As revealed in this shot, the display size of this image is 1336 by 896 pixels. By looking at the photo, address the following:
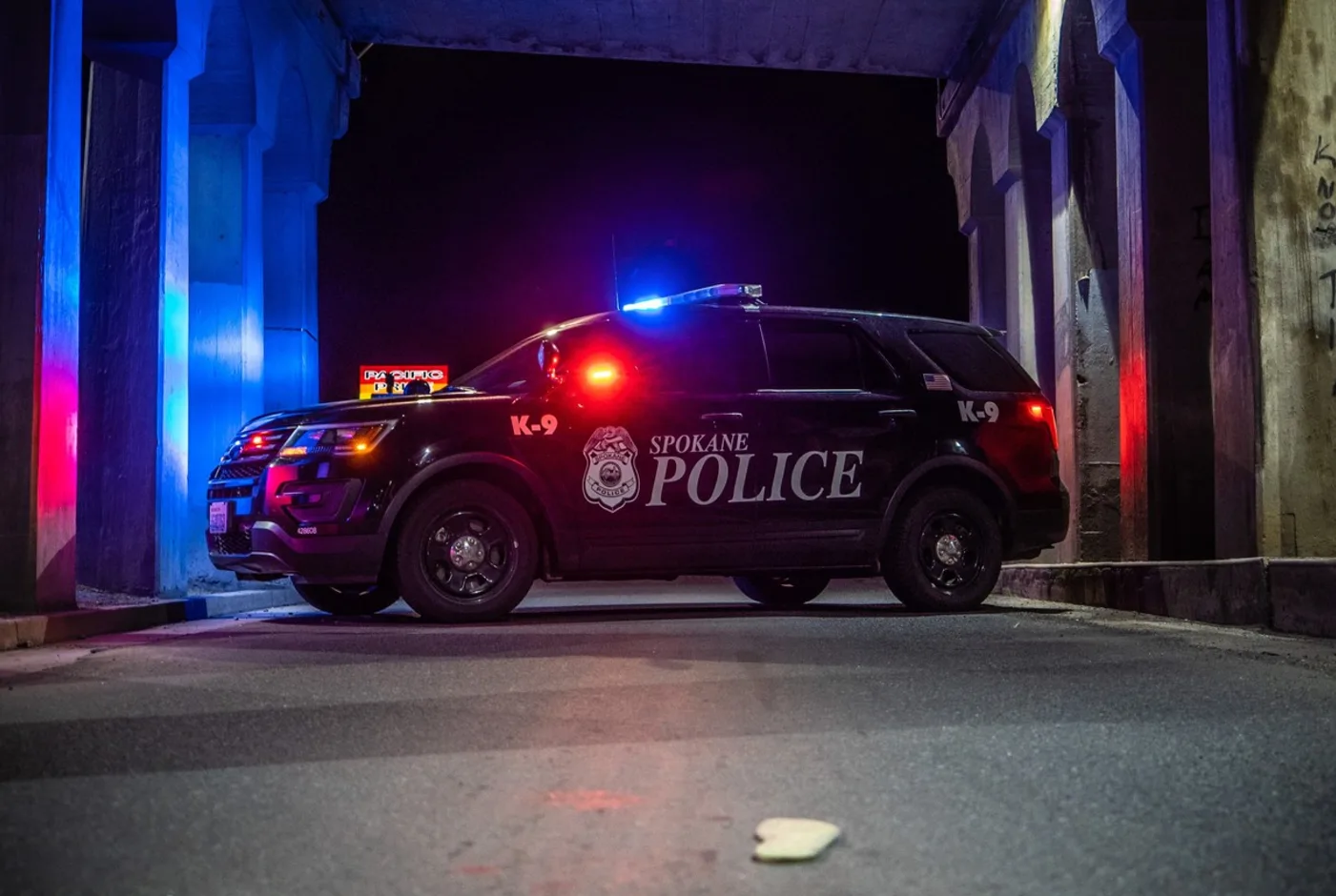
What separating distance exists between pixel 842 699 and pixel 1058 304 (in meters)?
12.0

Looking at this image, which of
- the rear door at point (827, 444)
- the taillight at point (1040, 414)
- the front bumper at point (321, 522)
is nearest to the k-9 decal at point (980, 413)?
the taillight at point (1040, 414)

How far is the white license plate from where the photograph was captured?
8.90 metres

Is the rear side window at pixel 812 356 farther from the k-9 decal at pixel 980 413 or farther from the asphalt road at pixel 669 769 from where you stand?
the asphalt road at pixel 669 769

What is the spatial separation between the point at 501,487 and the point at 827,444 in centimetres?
220

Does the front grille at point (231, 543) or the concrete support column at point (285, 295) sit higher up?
the concrete support column at point (285, 295)

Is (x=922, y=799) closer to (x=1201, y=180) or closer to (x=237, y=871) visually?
(x=237, y=871)

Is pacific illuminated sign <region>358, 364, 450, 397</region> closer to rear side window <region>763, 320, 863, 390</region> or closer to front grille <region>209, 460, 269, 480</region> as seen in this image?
front grille <region>209, 460, 269, 480</region>

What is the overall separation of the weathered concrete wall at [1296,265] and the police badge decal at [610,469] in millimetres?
4057

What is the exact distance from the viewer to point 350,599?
31.7 ft

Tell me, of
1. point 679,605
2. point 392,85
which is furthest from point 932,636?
point 392,85

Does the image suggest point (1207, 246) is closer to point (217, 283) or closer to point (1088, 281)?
point (1088, 281)

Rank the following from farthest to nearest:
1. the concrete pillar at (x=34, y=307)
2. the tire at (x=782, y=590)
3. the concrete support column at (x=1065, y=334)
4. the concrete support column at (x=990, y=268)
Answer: the concrete support column at (x=990, y=268) < the concrete support column at (x=1065, y=334) < the tire at (x=782, y=590) < the concrete pillar at (x=34, y=307)

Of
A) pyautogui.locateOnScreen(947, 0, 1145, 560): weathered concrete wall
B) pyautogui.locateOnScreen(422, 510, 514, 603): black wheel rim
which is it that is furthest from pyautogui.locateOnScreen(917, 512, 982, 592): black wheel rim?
pyautogui.locateOnScreen(947, 0, 1145, 560): weathered concrete wall

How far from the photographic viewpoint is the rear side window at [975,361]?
9.55 metres
